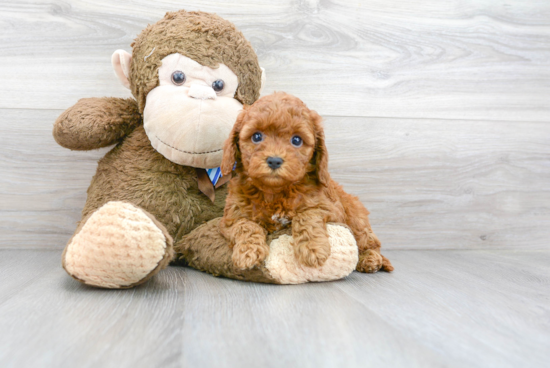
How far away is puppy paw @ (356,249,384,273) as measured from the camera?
1104 mm

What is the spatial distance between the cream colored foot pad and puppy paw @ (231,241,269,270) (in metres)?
0.03

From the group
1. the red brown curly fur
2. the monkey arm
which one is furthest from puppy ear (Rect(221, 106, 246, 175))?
the monkey arm

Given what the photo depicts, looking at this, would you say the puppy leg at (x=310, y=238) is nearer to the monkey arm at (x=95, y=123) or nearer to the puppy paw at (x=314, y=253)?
the puppy paw at (x=314, y=253)

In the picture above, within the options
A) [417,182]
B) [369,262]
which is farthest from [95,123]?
[417,182]

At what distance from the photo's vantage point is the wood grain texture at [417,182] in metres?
1.33

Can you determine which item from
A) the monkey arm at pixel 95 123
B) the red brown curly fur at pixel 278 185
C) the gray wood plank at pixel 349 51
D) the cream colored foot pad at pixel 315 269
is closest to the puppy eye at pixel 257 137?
the red brown curly fur at pixel 278 185

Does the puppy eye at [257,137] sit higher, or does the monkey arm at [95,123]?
the puppy eye at [257,137]

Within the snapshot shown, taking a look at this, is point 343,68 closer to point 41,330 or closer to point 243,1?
point 243,1

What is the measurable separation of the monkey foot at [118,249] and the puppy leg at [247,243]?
14cm

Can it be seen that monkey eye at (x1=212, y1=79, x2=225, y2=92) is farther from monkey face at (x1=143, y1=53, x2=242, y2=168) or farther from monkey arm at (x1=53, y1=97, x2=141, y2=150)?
monkey arm at (x1=53, y1=97, x2=141, y2=150)

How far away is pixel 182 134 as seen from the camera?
101 cm

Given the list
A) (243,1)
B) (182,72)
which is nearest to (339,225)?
(182,72)

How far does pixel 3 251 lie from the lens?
1297 mm

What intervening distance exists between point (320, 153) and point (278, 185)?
133 millimetres
